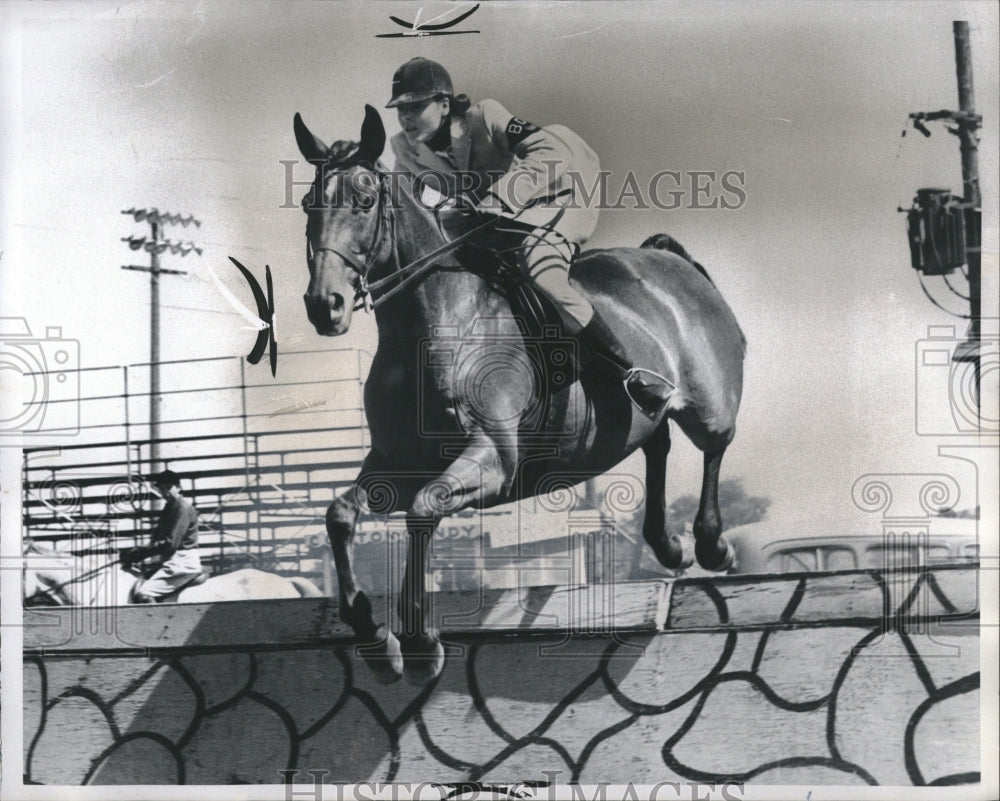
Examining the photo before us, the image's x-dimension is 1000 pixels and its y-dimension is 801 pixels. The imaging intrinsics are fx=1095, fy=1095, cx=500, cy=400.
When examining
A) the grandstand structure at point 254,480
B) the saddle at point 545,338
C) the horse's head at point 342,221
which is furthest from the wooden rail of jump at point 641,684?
the horse's head at point 342,221

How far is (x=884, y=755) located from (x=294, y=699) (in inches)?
105

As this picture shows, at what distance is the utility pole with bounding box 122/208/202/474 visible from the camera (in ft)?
16.3

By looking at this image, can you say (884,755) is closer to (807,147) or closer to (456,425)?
(456,425)

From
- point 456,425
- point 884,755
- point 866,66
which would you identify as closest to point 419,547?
point 456,425

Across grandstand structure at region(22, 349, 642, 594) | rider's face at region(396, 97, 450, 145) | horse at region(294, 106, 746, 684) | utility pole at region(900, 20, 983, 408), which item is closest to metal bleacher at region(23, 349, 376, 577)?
grandstand structure at region(22, 349, 642, 594)

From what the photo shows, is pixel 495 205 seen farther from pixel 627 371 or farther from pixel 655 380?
pixel 655 380

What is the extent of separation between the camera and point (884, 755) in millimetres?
4898

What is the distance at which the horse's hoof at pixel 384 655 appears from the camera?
192 inches

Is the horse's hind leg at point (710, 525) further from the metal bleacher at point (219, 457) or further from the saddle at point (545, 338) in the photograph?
the metal bleacher at point (219, 457)

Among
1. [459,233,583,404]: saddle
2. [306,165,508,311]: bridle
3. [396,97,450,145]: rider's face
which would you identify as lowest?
[459,233,583,404]: saddle

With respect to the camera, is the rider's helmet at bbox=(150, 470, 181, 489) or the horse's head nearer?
the horse's head

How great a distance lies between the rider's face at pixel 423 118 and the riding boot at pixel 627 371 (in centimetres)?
110

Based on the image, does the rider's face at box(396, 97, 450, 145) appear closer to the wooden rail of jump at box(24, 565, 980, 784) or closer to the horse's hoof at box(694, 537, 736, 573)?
the wooden rail of jump at box(24, 565, 980, 784)

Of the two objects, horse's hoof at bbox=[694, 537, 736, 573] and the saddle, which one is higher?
the saddle
